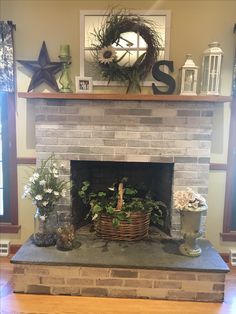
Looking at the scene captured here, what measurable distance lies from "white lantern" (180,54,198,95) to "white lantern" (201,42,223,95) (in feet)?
0.35

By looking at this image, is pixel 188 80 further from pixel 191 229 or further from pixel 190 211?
pixel 191 229

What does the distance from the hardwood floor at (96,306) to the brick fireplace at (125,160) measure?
5 centimetres

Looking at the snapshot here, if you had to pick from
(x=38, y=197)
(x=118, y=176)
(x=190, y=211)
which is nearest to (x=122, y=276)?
(x=190, y=211)

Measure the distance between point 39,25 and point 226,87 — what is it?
5.96 feet

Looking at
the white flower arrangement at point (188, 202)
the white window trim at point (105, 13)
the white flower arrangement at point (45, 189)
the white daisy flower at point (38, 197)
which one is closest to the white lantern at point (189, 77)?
the white window trim at point (105, 13)

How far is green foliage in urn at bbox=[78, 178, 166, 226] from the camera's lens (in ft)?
8.18

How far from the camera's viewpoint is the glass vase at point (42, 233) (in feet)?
8.08

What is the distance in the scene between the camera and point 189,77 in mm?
2477

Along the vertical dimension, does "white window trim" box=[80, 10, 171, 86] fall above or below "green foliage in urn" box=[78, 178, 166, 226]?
above

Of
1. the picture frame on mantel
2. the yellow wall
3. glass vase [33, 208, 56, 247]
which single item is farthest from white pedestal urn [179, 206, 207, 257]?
the picture frame on mantel

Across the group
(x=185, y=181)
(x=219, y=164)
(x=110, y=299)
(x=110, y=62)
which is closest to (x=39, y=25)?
(x=110, y=62)

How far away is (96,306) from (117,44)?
7.06ft

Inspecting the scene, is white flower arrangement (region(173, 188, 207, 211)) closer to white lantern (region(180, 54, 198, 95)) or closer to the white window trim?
white lantern (region(180, 54, 198, 95))

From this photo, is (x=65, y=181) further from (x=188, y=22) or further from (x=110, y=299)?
(x=188, y=22)
